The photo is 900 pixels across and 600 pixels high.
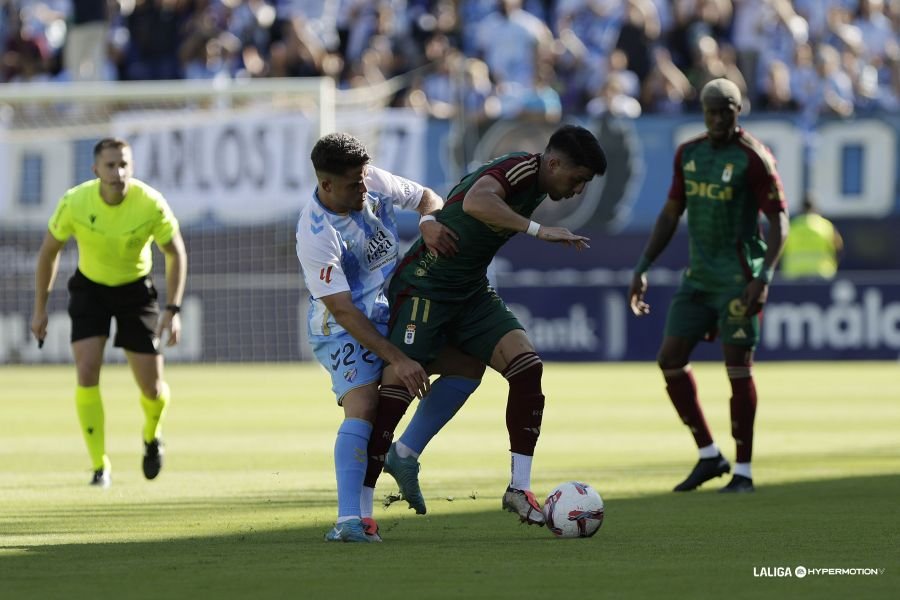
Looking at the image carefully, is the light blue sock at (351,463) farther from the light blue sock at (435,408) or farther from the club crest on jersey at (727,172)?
the club crest on jersey at (727,172)

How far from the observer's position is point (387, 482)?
10.7 m

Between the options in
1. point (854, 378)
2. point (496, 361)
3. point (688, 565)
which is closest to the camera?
point (688, 565)

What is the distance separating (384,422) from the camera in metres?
7.82

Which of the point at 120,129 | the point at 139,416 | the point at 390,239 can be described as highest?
the point at 120,129

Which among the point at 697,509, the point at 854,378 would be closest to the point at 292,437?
the point at 697,509

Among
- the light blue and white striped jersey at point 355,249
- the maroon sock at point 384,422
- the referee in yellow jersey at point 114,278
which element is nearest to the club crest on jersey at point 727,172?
the light blue and white striped jersey at point 355,249

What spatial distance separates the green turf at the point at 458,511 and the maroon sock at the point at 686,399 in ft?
1.31

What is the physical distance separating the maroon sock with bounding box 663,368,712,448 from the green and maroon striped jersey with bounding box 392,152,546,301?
257 cm

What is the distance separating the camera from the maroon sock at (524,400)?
26.2 feet

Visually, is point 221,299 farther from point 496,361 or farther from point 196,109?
point 496,361

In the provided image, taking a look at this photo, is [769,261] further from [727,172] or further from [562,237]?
[562,237]

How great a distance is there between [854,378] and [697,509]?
507 inches

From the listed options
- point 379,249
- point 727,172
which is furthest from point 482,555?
point 727,172

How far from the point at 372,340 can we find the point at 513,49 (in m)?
18.6
